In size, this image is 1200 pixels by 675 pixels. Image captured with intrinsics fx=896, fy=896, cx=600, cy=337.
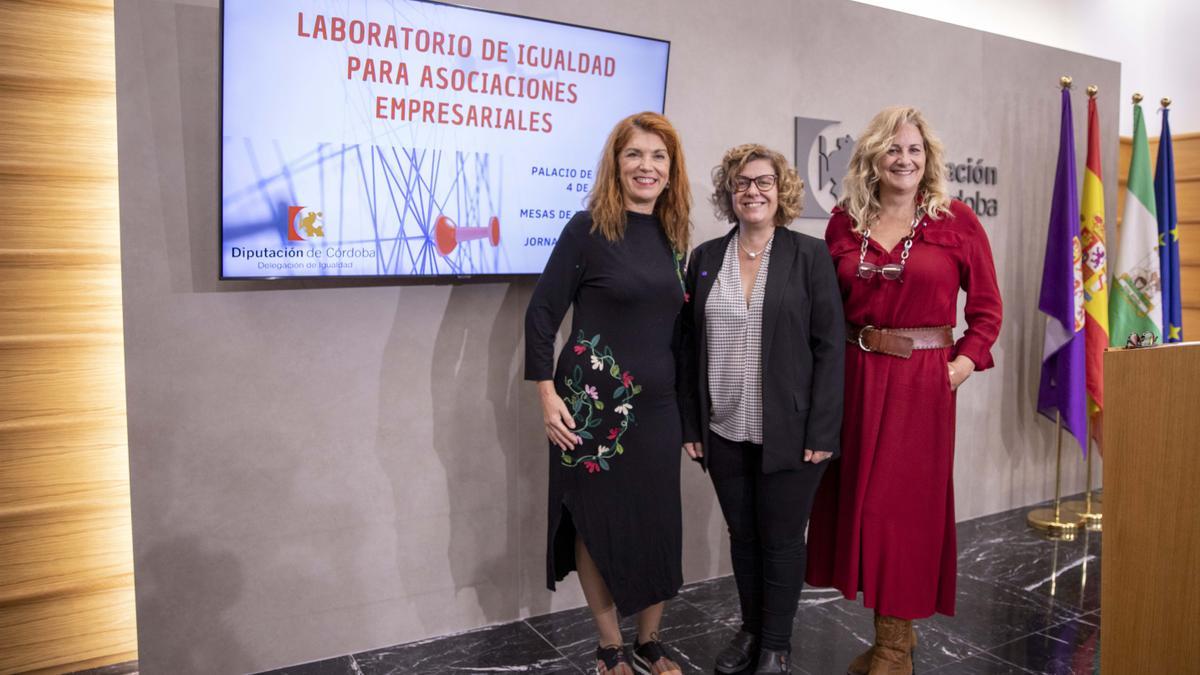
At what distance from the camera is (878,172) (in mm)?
2545

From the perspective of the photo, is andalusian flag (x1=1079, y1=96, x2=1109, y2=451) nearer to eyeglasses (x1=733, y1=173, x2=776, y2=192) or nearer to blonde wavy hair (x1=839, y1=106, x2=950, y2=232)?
blonde wavy hair (x1=839, y1=106, x2=950, y2=232)

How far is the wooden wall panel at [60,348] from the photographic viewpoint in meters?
2.62

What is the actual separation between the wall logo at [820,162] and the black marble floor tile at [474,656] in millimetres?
2028

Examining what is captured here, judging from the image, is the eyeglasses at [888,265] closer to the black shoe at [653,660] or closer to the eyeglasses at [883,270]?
the eyeglasses at [883,270]

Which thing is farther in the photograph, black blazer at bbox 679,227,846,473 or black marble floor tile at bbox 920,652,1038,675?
black marble floor tile at bbox 920,652,1038,675

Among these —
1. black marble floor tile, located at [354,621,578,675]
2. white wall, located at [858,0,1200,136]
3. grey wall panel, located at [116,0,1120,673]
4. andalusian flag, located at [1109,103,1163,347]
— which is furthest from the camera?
white wall, located at [858,0,1200,136]

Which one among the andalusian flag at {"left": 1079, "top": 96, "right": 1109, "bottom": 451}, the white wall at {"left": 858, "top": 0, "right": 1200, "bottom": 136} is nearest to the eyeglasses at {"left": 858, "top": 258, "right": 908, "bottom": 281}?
the andalusian flag at {"left": 1079, "top": 96, "right": 1109, "bottom": 451}

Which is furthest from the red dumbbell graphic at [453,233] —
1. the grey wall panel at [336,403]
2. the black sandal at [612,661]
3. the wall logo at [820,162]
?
the wall logo at [820,162]

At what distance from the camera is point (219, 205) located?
2.47 metres

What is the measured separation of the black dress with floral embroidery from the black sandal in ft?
0.49

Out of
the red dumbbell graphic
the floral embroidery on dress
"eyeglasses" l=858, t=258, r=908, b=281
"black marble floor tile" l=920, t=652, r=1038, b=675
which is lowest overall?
"black marble floor tile" l=920, t=652, r=1038, b=675

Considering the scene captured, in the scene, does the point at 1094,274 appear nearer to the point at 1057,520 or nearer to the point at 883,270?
the point at 1057,520

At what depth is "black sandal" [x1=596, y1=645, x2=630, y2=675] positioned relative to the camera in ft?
8.36

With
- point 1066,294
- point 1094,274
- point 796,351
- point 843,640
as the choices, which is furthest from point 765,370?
point 1094,274
